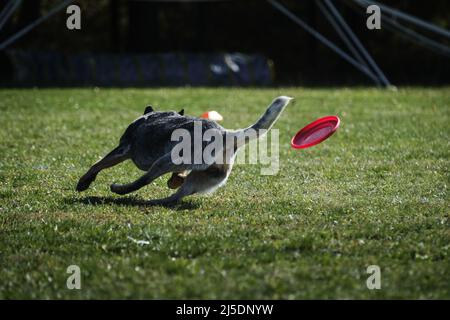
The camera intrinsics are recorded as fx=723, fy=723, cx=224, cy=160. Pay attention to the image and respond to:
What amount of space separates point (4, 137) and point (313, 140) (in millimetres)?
5590

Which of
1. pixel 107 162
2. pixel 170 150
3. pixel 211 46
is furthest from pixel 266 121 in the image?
pixel 211 46

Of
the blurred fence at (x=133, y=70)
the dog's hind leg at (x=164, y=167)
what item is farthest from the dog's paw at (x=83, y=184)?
the blurred fence at (x=133, y=70)

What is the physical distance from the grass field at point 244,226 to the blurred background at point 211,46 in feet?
33.4

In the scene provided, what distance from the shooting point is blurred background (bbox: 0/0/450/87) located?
21844 mm

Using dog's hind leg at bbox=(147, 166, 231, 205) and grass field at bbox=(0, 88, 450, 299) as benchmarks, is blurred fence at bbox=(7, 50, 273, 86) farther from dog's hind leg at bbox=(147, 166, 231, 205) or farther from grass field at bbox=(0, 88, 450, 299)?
dog's hind leg at bbox=(147, 166, 231, 205)

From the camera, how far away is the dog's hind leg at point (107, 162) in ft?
23.7

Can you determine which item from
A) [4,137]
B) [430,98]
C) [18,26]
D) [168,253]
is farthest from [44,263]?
[18,26]

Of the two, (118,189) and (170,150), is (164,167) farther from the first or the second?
(118,189)

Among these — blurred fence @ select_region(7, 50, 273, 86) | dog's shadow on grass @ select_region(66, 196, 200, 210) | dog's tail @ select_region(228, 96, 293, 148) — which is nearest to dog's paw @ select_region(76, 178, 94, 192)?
dog's shadow on grass @ select_region(66, 196, 200, 210)

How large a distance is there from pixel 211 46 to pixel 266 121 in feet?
76.2

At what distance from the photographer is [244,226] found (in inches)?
243

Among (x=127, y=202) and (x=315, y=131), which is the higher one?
(x=315, y=131)

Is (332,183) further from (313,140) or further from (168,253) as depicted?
(168,253)

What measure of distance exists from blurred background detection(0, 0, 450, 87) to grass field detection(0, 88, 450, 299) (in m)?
10.2
